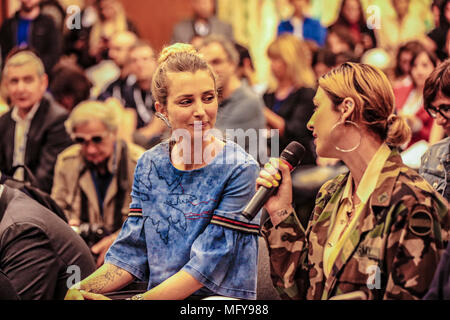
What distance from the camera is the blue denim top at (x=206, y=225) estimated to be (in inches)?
87.3

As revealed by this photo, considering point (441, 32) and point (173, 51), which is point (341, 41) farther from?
point (173, 51)

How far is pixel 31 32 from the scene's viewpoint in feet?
20.1

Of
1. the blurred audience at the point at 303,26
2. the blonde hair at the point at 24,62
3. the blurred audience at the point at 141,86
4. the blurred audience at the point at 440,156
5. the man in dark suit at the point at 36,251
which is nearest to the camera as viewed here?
the blurred audience at the point at 440,156

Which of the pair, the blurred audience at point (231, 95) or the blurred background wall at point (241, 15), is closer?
the blurred audience at point (231, 95)

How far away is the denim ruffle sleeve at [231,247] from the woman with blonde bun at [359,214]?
0.12m

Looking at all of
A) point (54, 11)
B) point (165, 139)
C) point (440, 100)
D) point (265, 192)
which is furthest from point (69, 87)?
point (265, 192)

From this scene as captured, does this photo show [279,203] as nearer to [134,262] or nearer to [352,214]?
[352,214]

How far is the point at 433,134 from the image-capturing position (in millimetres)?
3830

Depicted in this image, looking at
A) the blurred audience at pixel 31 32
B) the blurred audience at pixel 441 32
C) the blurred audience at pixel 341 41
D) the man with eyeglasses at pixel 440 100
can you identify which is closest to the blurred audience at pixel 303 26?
the blurred audience at pixel 341 41

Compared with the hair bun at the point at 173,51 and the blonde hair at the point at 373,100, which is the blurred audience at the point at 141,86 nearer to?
the hair bun at the point at 173,51

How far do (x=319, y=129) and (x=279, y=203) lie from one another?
23 cm

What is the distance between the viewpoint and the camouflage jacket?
73.2 inches

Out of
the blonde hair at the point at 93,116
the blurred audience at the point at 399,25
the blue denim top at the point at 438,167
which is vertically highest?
the blurred audience at the point at 399,25
